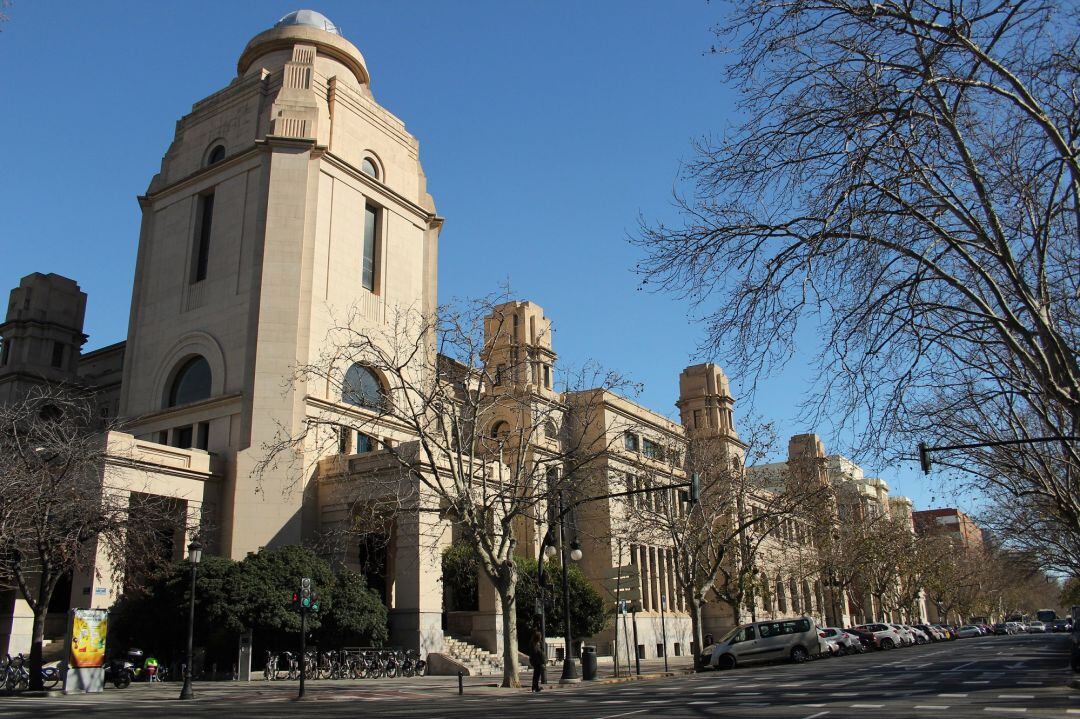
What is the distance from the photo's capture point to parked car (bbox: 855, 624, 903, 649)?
50.6 metres

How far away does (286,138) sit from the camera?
41.6 m

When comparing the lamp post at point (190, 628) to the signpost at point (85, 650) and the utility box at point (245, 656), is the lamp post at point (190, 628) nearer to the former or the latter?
the signpost at point (85, 650)

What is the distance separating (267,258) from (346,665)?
19.5m

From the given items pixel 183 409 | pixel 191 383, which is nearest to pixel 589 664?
pixel 183 409

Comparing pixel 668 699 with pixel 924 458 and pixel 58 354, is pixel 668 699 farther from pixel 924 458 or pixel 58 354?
pixel 58 354

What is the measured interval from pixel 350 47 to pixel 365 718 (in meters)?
43.3

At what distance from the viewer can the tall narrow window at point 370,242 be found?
147 feet

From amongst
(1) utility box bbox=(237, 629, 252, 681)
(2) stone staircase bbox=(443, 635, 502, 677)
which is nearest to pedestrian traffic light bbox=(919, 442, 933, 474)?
(2) stone staircase bbox=(443, 635, 502, 677)

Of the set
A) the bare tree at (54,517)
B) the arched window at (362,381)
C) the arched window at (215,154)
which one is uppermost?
the arched window at (215,154)

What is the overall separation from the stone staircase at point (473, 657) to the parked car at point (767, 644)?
29.8 feet

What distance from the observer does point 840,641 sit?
42.5 metres

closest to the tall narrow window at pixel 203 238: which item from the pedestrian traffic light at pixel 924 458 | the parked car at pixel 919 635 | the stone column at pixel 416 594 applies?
the stone column at pixel 416 594

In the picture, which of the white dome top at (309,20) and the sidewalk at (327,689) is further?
the white dome top at (309,20)

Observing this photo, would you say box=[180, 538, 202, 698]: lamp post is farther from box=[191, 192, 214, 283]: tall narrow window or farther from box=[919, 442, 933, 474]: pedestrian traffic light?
box=[191, 192, 214, 283]: tall narrow window
